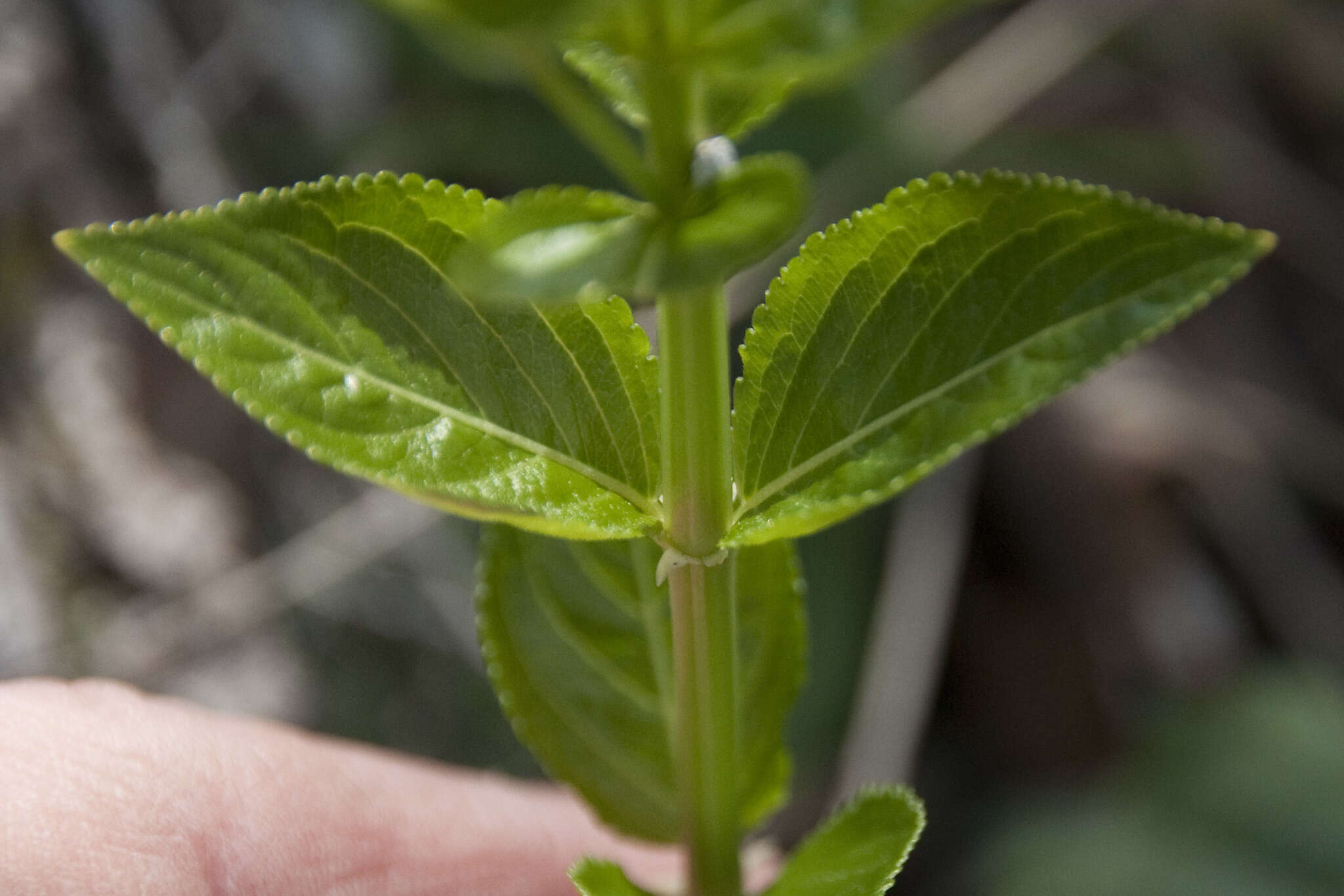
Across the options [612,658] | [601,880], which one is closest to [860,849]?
[601,880]

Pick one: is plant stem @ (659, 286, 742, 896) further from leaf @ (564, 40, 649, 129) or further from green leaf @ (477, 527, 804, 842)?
leaf @ (564, 40, 649, 129)

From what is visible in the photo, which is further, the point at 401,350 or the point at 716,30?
the point at 401,350

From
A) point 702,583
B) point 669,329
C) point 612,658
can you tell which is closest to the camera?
point 669,329

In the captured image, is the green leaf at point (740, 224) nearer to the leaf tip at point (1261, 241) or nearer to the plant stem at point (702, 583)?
the plant stem at point (702, 583)

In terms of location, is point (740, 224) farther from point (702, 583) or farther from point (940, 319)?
point (702, 583)

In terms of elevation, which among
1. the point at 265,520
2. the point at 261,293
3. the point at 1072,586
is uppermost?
the point at 261,293

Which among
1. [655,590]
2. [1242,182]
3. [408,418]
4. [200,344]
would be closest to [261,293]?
[200,344]

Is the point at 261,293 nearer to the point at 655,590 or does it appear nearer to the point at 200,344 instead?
the point at 200,344

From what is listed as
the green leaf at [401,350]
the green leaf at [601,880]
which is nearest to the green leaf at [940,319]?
the green leaf at [401,350]
